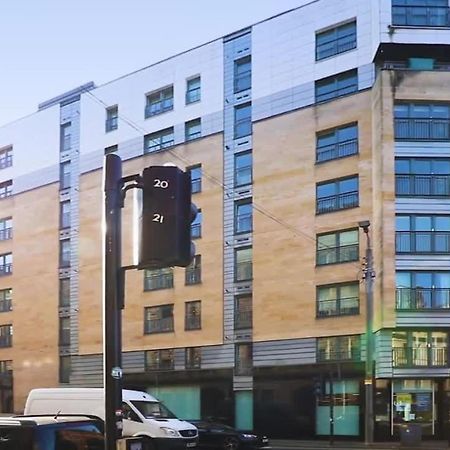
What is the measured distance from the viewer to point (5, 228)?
65.2 metres

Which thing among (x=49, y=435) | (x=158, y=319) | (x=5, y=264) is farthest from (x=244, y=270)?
(x=49, y=435)

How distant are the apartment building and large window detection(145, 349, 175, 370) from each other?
0.09 metres

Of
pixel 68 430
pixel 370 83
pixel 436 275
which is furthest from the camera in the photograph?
pixel 370 83

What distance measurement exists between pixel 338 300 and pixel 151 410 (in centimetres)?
1933

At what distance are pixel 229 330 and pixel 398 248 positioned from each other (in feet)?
39.8

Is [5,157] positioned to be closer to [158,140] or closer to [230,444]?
[158,140]

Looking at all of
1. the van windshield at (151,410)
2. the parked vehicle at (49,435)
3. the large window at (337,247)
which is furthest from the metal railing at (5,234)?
the parked vehicle at (49,435)

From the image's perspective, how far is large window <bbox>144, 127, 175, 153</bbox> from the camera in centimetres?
5291

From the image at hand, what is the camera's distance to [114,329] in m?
4.78

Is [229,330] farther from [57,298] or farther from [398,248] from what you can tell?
[57,298]

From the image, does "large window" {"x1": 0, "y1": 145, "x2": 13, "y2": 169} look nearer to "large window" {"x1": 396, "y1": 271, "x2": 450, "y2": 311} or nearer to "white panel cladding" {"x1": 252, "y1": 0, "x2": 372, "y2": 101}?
"white panel cladding" {"x1": 252, "y1": 0, "x2": 372, "y2": 101}

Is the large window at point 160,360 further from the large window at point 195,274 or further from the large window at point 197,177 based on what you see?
the large window at point 197,177

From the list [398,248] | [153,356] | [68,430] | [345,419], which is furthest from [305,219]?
[68,430]

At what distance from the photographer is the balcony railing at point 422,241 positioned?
131 ft
